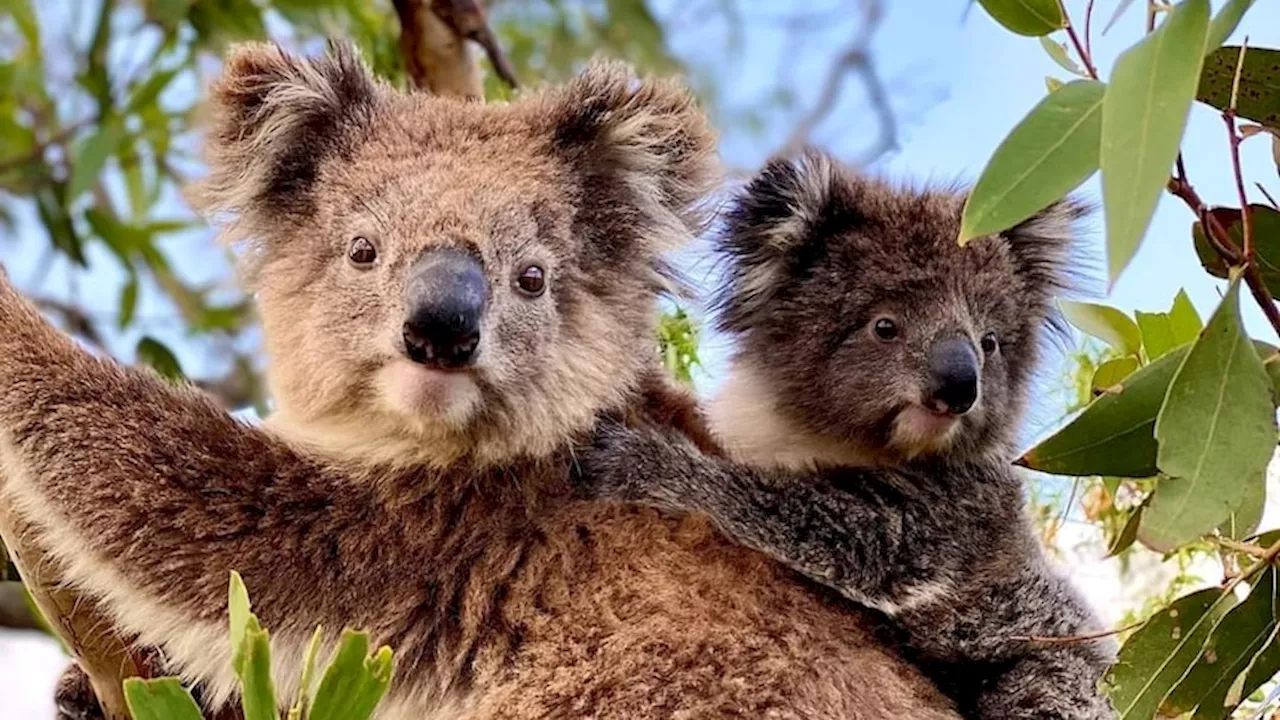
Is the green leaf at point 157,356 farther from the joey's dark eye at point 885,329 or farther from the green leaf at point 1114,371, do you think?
the green leaf at point 1114,371

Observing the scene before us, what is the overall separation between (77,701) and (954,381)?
1857mm

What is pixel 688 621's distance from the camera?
2633mm

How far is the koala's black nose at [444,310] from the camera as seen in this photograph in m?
2.38

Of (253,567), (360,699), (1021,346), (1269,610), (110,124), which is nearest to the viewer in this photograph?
(360,699)

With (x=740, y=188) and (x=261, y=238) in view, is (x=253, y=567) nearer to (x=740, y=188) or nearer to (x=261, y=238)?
(x=261, y=238)

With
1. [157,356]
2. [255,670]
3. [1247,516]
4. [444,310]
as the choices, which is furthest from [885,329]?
[157,356]

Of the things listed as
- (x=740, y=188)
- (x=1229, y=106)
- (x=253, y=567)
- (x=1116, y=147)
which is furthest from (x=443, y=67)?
(x=1116, y=147)

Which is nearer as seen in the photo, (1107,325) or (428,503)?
(1107,325)

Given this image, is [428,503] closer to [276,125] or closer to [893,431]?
[276,125]

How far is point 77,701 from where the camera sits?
285cm

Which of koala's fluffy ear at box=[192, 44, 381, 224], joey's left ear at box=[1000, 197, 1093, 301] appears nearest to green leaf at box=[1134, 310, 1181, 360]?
joey's left ear at box=[1000, 197, 1093, 301]

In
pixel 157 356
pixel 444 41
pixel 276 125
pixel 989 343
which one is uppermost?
pixel 444 41

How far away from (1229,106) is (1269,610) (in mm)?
646

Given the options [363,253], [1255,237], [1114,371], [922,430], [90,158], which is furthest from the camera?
[90,158]
